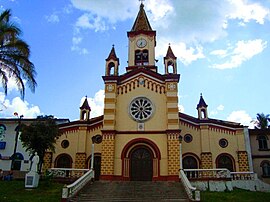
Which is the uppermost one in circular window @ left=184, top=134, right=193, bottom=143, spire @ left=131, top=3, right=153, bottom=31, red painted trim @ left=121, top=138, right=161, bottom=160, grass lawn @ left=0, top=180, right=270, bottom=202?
spire @ left=131, top=3, right=153, bottom=31

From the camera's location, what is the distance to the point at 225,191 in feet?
76.5

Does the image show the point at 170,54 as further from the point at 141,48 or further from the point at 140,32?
the point at 140,32

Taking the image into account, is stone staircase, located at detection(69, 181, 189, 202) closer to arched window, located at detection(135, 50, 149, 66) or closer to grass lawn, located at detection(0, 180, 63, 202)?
grass lawn, located at detection(0, 180, 63, 202)

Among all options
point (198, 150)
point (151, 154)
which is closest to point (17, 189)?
point (151, 154)

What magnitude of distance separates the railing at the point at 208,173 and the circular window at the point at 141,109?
6.65m

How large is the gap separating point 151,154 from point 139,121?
3.35m

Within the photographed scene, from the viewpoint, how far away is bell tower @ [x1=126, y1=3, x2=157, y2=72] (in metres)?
34.5

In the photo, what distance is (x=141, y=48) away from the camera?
116 ft

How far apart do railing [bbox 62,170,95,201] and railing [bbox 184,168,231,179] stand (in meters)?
8.11

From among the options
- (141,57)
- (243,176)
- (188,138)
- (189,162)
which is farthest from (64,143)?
(243,176)

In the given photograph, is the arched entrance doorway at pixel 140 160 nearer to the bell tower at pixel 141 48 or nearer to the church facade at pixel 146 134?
the church facade at pixel 146 134

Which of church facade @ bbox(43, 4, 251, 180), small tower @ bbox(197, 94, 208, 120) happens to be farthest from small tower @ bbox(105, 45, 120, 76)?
small tower @ bbox(197, 94, 208, 120)

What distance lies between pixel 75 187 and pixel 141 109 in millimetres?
11461

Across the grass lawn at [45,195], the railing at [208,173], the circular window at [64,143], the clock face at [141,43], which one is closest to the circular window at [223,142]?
the railing at [208,173]
